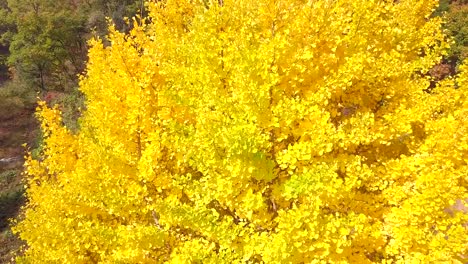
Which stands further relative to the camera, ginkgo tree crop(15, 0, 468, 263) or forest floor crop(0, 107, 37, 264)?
forest floor crop(0, 107, 37, 264)

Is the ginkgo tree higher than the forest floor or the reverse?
the reverse

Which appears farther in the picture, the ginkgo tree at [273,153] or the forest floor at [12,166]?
the forest floor at [12,166]

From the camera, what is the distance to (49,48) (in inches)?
1596

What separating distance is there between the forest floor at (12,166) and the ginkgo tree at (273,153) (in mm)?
13269

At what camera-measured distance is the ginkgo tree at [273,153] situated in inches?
301

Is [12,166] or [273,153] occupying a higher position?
[12,166]

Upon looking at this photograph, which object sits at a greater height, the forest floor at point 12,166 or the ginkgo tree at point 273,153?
the forest floor at point 12,166

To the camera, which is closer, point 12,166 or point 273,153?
point 273,153

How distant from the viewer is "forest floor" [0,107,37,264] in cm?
2452

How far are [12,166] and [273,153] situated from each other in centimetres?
3223

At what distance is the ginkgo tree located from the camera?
7.65m

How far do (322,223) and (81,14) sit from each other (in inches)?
1873

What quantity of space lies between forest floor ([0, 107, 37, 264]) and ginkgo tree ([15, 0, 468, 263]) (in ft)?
43.5

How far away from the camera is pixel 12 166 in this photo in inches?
1339
